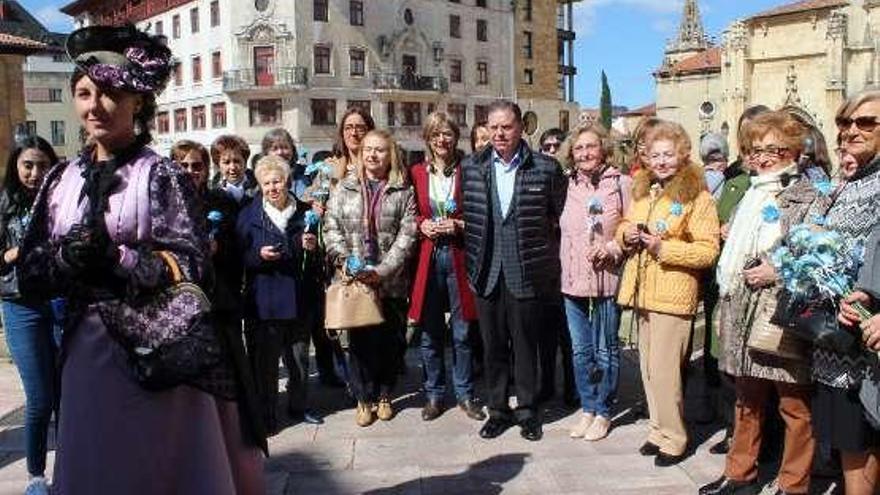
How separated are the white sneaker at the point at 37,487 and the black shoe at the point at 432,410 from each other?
2628 mm

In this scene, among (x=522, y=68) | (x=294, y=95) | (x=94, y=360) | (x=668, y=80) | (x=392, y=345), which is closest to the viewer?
(x=94, y=360)

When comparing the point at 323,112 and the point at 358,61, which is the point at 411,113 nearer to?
the point at 358,61

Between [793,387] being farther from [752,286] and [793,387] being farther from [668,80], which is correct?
[668,80]

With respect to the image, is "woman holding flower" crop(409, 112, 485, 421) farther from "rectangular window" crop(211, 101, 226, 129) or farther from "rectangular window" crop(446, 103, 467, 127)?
"rectangular window" crop(446, 103, 467, 127)

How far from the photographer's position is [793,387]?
13.7 feet

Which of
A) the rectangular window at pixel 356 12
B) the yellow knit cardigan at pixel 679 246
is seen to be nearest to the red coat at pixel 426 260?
the yellow knit cardigan at pixel 679 246

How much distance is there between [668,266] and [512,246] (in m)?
1.09

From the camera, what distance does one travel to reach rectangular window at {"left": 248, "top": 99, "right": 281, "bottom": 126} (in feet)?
167

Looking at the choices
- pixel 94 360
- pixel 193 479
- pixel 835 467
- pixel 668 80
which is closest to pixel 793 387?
pixel 835 467

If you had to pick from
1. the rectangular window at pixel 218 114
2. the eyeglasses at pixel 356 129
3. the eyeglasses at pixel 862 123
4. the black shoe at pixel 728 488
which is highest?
the rectangular window at pixel 218 114

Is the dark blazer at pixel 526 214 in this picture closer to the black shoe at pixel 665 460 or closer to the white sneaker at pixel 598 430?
the white sneaker at pixel 598 430

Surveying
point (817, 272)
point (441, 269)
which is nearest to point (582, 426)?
point (441, 269)

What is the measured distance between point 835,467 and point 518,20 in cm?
6262

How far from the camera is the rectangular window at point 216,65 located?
51844 mm
